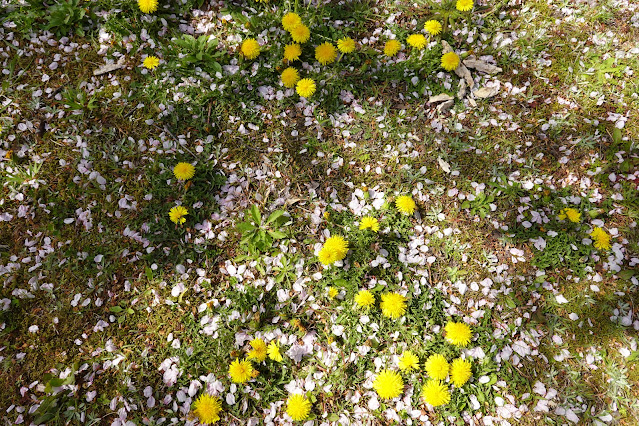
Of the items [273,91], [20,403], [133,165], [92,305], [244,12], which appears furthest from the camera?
[244,12]

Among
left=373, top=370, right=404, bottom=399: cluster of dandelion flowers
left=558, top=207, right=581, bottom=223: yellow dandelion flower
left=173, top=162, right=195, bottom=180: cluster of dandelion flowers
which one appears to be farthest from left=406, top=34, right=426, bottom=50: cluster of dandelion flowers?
left=373, top=370, right=404, bottom=399: cluster of dandelion flowers

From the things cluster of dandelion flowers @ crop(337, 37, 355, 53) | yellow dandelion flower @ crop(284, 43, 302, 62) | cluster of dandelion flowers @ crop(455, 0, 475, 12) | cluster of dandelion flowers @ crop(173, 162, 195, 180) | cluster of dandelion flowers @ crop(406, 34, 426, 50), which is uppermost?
cluster of dandelion flowers @ crop(455, 0, 475, 12)

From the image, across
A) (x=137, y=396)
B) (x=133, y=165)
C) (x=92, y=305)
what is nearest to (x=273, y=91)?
(x=133, y=165)

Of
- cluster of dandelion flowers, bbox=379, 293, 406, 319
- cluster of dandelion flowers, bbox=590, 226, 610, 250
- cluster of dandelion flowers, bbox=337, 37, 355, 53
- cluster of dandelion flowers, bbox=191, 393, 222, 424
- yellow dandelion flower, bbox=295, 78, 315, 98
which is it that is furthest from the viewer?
cluster of dandelion flowers, bbox=337, 37, 355, 53

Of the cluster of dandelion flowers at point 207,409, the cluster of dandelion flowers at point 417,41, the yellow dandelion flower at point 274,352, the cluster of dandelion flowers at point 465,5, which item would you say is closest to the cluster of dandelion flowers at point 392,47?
the cluster of dandelion flowers at point 417,41

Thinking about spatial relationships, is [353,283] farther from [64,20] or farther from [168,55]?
[64,20]

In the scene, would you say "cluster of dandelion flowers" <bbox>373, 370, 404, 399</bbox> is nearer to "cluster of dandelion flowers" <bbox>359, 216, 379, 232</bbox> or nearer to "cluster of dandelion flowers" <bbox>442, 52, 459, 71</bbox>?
"cluster of dandelion flowers" <bbox>359, 216, 379, 232</bbox>
